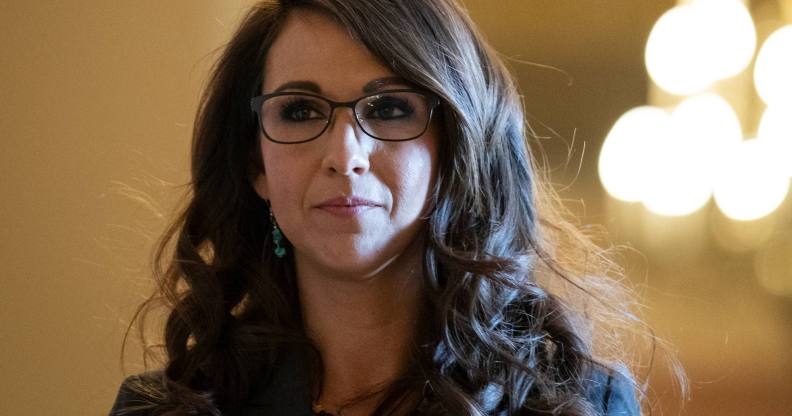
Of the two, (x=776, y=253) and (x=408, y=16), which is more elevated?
(x=408, y=16)

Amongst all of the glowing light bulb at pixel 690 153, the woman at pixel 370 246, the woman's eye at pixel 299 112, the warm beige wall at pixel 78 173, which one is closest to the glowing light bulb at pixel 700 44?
the glowing light bulb at pixel 690 153

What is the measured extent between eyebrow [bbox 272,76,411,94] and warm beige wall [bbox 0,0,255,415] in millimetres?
516

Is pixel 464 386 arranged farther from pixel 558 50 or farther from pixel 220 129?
pixel 558 50

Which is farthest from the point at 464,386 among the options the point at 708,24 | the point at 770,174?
the point at 770,174

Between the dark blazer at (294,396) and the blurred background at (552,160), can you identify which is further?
the blurred background at (552,160)

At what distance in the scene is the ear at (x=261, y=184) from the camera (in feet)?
4.34

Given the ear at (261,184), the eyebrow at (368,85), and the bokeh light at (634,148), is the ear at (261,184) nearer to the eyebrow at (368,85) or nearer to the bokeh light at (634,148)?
the eyebrow at (368,85)

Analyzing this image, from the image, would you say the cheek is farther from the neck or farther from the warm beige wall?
the warm beige wall

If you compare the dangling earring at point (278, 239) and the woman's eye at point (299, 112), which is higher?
the woman's eye at point (299, 112)

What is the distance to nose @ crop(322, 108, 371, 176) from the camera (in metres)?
1.15

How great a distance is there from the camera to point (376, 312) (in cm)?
125

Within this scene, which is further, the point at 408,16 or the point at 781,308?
the point at 781,308

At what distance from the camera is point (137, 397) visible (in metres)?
1.31

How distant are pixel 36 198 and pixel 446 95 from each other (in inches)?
30.9
